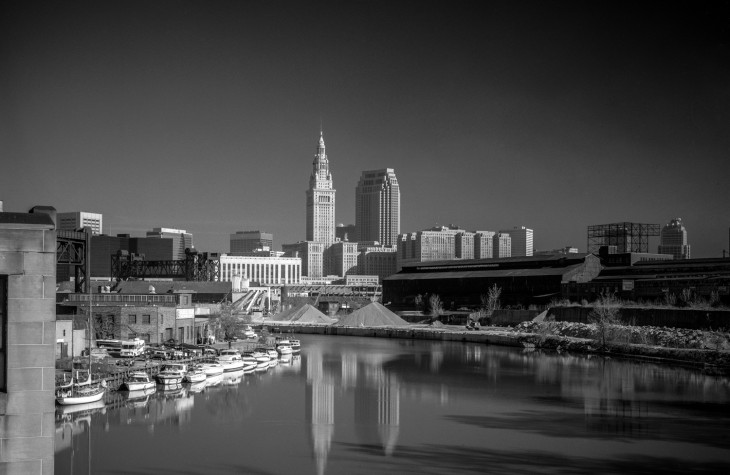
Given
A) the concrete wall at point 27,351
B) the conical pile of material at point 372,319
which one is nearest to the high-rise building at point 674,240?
the conical pile of material at point 372,319

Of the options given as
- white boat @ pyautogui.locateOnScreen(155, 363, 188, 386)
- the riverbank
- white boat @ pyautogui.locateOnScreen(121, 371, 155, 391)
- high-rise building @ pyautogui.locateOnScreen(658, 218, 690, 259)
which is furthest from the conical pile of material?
high-rise building @ pyautogui.locateOnScreen(658, 218, 690, 259)

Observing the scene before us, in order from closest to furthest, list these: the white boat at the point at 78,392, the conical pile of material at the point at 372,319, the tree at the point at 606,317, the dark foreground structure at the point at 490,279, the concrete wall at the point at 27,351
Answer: the concrete wall at the point at 27,351
the white boat at the point at 78,392
the tree at the point at 606,317
the dark foreground structure at the point at 490,279
the conical pile of material at the point at 372,319

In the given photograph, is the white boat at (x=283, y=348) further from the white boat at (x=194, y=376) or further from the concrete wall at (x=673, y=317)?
the concrete wall at (x=673, y=317)

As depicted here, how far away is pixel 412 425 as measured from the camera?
1390 inches

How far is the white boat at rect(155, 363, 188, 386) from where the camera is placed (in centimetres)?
4434

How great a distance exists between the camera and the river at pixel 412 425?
90.6 ft

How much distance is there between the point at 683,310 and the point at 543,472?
53.6 meters

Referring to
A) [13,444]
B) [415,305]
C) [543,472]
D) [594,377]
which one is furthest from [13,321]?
[415,305]

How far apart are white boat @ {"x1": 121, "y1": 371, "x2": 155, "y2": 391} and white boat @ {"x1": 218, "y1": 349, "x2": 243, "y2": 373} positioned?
9719 mm

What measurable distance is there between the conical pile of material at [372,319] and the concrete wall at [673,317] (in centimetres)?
2729

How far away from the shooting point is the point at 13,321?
29.6 feet

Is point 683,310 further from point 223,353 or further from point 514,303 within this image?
point 223,353

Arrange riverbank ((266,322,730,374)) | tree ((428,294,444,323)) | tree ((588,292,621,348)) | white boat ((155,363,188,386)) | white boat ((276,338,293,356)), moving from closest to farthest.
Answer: white boat ((155,363,188,386))
riverbank ((266,322,730,374))
white boat ((276,338,293,356))
tree ((588,292,621,348))
tree ((428,294,444,323))

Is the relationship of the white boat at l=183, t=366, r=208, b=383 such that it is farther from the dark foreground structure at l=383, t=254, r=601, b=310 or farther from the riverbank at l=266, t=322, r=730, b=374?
the dark foreground structure at l=383, t=254, r=601, b=310
